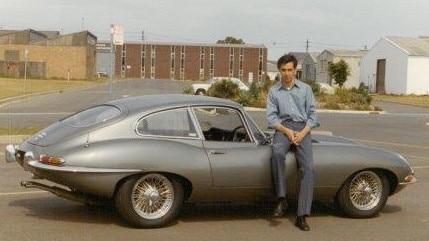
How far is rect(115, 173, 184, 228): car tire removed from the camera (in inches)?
270

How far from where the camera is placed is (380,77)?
74.5m

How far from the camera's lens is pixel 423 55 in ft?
223

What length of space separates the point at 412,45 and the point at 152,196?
2710 inches

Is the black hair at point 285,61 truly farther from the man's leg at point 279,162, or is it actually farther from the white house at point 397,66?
the white house at point 397,66

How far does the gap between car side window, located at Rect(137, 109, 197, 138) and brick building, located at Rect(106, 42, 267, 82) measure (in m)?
97.9

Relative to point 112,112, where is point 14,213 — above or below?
below

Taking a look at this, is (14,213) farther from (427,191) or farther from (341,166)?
(427,191)

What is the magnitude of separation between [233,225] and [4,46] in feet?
269

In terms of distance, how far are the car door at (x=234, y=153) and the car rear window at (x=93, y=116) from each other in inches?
34.5

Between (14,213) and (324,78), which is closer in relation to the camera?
(14,213)

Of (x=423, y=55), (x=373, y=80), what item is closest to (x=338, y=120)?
(x=423, y=55)

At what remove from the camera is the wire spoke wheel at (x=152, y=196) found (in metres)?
6.94

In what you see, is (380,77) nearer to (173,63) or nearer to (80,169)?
(173,63)

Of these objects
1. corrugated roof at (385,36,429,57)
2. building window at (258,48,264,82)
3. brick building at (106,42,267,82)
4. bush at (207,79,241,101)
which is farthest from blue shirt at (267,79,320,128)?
building window at (258,48,264,82)
